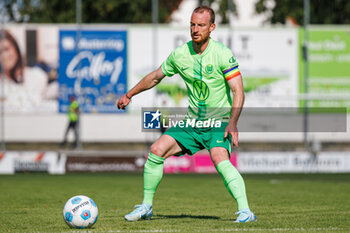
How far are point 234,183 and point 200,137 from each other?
0.61 m

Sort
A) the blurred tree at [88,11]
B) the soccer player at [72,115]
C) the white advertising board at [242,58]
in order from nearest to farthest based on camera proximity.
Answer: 1. the soccer player at [72,115]
2. the white advertising board at [242,58]
3. the blurred tree at [88,11]

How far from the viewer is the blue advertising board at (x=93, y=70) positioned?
2744 centimetres

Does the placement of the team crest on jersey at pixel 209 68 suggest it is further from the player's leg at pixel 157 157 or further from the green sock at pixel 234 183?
the green sock at pixel 234 183

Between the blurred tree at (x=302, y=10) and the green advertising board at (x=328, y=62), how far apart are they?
391 cm

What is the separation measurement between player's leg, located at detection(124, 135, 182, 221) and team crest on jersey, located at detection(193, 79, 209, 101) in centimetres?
53

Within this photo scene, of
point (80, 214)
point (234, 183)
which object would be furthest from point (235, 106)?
point (80, 214)

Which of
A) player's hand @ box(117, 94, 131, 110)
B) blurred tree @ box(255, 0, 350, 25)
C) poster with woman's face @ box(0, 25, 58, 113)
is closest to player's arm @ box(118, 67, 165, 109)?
player's hand @ box(117, 94, 131, 110)

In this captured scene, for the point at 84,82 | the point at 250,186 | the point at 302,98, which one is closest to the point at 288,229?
the point at 250,186

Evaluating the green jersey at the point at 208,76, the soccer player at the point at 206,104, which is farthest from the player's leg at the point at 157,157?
the green jersey at the point at 208,76

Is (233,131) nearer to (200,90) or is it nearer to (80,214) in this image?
(200,90)

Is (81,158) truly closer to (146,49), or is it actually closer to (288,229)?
(146,49)

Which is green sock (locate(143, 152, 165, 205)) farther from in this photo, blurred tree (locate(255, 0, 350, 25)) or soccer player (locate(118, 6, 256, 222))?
blurred tree (locate(255, 0, 350, 25))

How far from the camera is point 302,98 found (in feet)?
82.4

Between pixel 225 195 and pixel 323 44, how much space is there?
18.2 m
